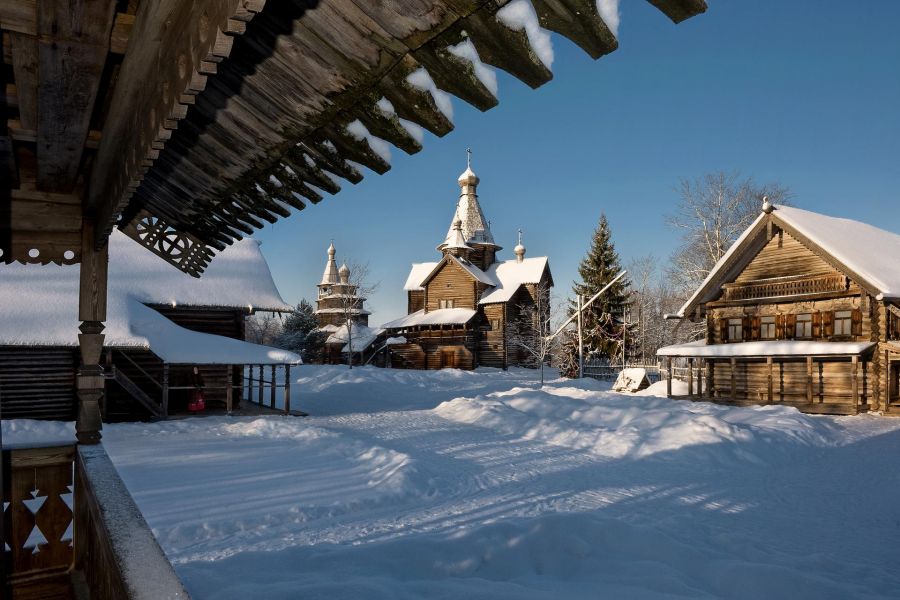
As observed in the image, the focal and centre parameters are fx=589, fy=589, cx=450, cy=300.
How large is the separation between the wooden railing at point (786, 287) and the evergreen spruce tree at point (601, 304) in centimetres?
1591

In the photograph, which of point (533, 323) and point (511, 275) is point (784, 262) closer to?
point (533, 323)

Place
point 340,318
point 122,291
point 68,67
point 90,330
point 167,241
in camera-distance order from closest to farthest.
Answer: point 68,67 → point 90,330 → point 167,241 → point 122,291 → point 340,318

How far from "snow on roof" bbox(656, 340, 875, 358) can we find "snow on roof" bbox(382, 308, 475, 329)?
2060 cm

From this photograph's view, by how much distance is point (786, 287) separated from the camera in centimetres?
2389

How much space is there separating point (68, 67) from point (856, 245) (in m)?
27.6

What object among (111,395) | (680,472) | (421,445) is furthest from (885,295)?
(111,395)

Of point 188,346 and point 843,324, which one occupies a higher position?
point 843,324

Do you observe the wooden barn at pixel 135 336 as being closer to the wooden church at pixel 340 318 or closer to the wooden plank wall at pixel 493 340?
the wooden plank wall at pixel 493 340

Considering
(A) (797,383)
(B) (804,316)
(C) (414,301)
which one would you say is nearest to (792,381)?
(A) (797,383)

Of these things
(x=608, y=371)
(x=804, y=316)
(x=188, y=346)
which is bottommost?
(x=608, y=371)

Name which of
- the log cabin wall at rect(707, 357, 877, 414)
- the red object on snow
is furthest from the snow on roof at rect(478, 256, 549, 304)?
the red object on snow

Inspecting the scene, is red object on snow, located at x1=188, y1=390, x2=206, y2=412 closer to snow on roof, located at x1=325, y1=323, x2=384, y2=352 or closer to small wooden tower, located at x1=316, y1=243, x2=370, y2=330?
snow on roof, located at x1=325, y1=323, x2=384, y2=352

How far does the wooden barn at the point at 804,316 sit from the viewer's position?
21.2 meters

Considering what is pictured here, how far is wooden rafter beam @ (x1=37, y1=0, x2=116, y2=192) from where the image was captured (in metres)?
2.37
